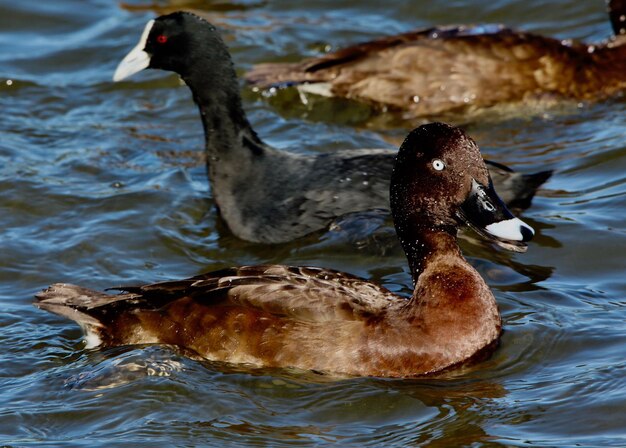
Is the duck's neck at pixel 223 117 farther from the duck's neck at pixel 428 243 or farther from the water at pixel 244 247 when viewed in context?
the duck's neck at pixel 428 243

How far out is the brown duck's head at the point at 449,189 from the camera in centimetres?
662

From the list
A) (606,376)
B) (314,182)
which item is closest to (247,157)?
(314,182)

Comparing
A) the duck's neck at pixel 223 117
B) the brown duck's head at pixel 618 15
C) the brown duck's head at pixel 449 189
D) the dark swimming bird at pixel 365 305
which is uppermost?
the brown duck's head at pixel 618 15

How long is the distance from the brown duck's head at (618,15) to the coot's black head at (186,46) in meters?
4.82

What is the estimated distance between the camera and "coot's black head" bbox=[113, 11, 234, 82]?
9188 millimetres

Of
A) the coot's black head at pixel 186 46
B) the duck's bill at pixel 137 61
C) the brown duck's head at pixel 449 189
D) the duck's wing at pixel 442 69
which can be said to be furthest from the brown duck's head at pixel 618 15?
the brown duck's head at pixel 449 189

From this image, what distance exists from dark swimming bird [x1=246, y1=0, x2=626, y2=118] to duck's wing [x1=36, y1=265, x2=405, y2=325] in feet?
15.4

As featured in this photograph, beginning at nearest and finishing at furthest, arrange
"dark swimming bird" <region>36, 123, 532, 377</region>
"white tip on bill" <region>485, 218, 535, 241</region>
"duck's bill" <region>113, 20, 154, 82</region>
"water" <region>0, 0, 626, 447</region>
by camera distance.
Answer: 1. "water" <region>0, 0, 626, 447</region>
2. "dark swimming bird" <region>36, 123, 532, 377</region>
3. "white tip on bill" <region>485, 218, 535, 241</region>
4. "duck's bill" <region>113, 20, 154, 82</region>

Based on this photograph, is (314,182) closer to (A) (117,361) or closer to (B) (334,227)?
(B) (334,227)

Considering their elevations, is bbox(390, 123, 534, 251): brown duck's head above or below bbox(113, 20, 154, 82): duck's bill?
below

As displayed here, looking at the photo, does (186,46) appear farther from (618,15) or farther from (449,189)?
(618,15)

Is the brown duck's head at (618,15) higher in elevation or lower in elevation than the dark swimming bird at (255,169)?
higher

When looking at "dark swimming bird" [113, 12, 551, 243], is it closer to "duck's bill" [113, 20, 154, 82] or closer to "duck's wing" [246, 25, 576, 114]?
"duck's bill" [113, 20, 154, 82]

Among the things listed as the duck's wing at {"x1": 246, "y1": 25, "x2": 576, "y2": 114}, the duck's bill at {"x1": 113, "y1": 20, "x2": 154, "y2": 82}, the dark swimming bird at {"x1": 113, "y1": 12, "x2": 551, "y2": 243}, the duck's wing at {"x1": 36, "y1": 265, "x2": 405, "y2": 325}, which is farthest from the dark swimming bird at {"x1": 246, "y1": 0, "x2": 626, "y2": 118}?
the duck's wing at {"x1": 36, "y1": 265, "x2": 405, "y2": 325}
